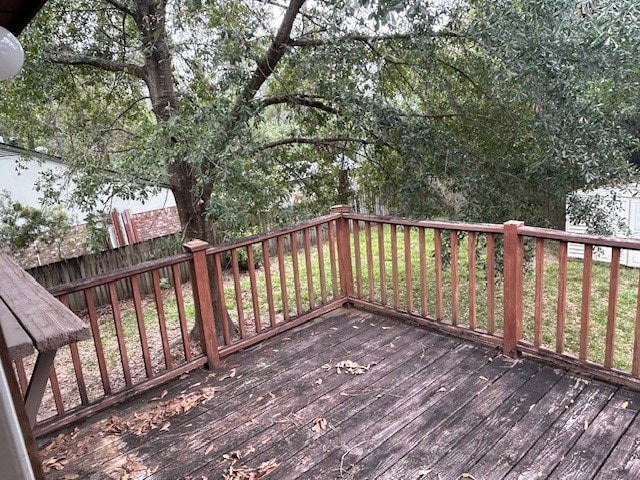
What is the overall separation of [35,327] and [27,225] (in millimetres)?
6185

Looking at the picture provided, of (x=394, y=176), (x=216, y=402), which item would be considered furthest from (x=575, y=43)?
(x=216, y=402)

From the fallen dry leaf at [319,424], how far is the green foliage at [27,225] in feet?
16.5

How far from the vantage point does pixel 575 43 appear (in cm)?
270

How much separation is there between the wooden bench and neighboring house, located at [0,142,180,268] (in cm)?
539

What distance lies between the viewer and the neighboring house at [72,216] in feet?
25.0

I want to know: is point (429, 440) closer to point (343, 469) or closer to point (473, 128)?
point (343, 469)

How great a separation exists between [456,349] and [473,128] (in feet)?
5.86

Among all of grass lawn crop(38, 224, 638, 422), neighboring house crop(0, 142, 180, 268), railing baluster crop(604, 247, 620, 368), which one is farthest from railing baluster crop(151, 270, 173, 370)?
neighboring house crop(0, 142, 180, 268)

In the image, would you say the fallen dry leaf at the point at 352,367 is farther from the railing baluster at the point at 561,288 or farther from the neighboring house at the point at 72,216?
the neighboring house at the point at 72,216

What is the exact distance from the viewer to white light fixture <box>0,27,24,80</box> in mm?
1865

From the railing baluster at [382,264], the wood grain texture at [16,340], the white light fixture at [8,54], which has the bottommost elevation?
the railing baluster at [382,264]

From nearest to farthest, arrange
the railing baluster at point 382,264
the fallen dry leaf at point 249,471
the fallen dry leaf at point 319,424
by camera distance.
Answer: the fallen dry leaf at point 249,471
the fallen dry leaf at point 319,424
the railing baluster at point 382,264

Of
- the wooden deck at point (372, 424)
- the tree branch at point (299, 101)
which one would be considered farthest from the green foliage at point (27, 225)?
the wooden deck at point (372, 424)

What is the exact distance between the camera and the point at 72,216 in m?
6.88
